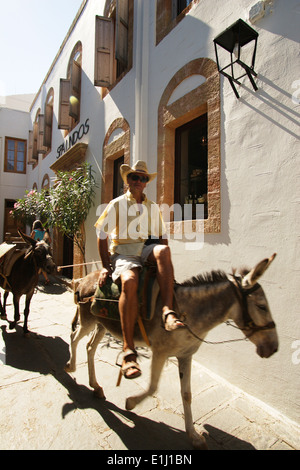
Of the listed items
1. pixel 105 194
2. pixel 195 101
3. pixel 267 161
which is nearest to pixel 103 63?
pixel 105 194

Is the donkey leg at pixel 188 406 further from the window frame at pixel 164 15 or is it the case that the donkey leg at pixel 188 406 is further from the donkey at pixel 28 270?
the window frame at pixel 164 15

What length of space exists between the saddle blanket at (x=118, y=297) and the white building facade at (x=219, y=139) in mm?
1373

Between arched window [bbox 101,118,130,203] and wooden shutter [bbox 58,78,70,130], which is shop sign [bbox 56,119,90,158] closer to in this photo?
wooden shutter [bbox 58,78,70,130]

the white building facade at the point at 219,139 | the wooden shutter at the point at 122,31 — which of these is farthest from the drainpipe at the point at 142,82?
the wooden shutter at the point at 122,31

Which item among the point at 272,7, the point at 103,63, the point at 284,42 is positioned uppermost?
the point at 103,63

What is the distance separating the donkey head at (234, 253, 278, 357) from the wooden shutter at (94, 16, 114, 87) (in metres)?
6.55

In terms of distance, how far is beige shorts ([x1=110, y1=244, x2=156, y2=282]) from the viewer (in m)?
2.31

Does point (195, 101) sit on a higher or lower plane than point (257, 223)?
higher

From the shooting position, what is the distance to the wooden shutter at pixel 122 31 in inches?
224

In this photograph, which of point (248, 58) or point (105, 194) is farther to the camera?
point (105, 194)

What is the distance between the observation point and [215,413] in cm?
260

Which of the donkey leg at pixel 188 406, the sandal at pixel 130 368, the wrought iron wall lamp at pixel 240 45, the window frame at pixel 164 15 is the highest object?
the window frame at pixel 164 15
